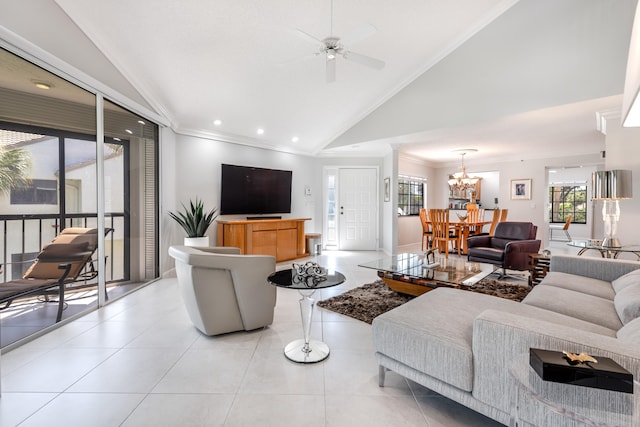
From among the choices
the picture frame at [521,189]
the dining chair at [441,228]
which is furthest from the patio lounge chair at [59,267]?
the picture frame at [521,189]

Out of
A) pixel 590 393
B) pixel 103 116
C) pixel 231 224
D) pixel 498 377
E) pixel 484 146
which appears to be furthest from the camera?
pixel 484 146

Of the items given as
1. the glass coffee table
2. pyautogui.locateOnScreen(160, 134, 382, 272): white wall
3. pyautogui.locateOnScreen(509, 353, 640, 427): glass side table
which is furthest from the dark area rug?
pyautogui.locateOnScreen(160, 134, 382, 272): white wall

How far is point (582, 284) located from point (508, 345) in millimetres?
1745

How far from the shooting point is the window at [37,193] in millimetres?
2355

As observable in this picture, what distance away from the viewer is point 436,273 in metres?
3.32

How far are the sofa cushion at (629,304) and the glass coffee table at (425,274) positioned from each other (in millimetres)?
1130

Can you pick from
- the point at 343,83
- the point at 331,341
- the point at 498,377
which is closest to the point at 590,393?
the point at 498,377

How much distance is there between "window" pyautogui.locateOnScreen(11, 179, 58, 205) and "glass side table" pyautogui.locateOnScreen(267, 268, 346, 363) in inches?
84.6

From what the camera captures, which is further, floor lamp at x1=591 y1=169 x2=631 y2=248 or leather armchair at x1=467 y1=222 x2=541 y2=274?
leather armchair at x1=467 y1=222 x2=541 y2=274

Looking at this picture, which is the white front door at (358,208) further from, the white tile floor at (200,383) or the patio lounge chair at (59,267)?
the patio lounge chair at (59,267)

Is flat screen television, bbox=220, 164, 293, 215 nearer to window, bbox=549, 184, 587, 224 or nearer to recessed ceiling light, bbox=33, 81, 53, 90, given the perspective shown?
recessed ceiling light, bbox=33, 81, 53, 90

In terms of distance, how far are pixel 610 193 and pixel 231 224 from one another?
16.9 feet

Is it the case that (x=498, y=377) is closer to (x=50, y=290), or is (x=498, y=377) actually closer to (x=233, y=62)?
(x=50, y=290)

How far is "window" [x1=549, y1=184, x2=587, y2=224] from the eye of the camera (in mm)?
9711
